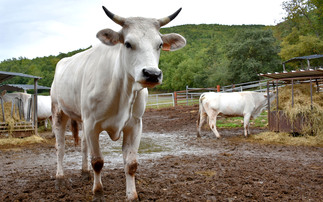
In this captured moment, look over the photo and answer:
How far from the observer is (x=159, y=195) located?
3.65m

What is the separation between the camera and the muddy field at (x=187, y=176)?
12.0 ft

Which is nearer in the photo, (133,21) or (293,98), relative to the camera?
(133,21)

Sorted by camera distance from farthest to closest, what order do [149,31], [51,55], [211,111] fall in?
[51,55] → [211,111] → [149,31]

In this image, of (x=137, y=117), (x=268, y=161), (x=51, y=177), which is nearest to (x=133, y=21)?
(x=137, y=117)

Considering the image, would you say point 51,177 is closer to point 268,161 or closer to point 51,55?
point 268,161

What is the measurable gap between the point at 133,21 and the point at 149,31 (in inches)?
8.9

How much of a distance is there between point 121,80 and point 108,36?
496mm

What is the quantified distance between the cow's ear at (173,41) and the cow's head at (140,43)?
7.8 inches

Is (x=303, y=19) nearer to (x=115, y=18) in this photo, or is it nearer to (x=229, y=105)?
(x=229, y=105)

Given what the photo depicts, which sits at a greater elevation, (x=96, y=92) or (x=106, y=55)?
(x=106, y=55)

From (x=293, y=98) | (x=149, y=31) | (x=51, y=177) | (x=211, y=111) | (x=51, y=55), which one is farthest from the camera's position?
(x=51, y=55)

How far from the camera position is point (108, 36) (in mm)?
2984

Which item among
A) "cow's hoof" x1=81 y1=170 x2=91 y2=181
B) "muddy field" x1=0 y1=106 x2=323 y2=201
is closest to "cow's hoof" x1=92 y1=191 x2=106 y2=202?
"muddy field" x1=0 y1=106 x2=323 y2=201

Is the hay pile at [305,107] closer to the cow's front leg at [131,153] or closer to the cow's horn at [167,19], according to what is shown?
the cow's front leg at [131,153]
